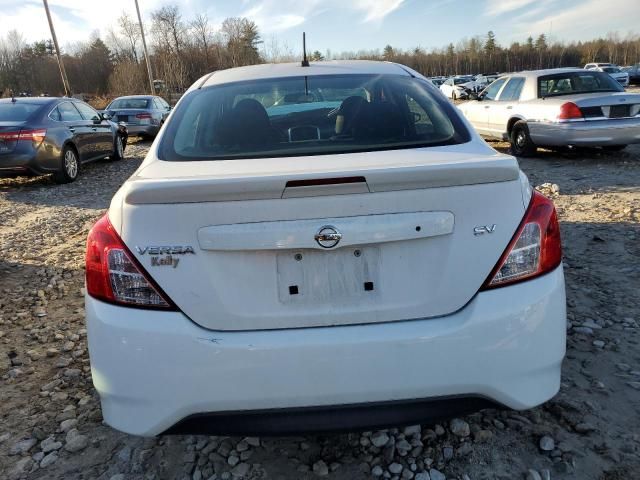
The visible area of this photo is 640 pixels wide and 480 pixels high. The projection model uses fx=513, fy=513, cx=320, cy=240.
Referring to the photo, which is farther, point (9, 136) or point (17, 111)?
point (17, 111)

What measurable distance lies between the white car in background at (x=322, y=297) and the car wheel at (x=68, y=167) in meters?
7.73

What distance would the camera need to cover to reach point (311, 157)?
198 cm

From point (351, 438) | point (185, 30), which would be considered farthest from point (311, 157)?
point (185, 30)

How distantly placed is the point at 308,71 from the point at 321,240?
1.66 metres

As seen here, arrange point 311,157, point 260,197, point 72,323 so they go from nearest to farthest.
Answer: point 260,197 < point 311,157 < point 72,323

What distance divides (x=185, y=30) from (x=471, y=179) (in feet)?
170

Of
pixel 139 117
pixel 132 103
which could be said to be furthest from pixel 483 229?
pixel 132 103

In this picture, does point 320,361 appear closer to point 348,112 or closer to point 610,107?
point 348,112

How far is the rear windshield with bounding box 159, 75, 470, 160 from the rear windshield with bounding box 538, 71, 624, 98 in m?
6.98

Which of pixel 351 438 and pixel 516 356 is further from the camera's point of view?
pixel 351 438

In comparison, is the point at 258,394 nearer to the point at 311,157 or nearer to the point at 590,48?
the point at 311,157

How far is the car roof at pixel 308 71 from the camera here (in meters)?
2.87

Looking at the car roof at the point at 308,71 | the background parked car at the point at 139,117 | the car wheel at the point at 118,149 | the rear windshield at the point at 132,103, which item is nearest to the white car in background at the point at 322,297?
the car roof at the point at 308,71

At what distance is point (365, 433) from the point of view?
2.29 meters
